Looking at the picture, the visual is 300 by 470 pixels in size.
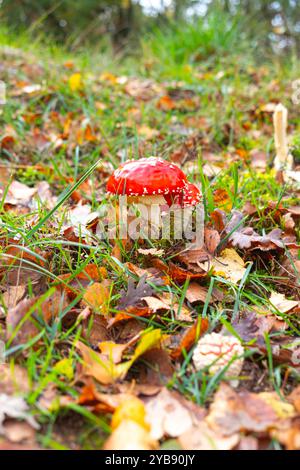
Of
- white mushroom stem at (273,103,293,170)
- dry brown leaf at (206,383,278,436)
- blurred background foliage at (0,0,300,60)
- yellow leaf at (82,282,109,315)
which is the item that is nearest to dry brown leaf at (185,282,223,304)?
yellow leaf at (82,282,109,315)

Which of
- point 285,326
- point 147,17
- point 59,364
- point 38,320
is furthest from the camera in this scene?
point 147,17

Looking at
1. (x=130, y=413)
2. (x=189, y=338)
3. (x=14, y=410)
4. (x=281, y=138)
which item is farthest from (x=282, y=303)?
(x=281, y=138)

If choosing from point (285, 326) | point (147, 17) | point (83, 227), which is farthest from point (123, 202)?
A: point (147, 17)

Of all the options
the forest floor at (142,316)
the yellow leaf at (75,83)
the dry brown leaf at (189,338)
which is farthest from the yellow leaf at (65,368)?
the yellow leaf at (75,83)

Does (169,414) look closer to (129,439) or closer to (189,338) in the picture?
(129,439)

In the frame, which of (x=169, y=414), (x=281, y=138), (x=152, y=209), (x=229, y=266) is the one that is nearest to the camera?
(x=169, y=414)

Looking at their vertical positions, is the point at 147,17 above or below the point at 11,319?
above

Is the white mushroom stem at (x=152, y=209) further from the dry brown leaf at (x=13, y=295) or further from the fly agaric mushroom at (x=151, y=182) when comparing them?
the dry brown leaf at (x=13, y=295)

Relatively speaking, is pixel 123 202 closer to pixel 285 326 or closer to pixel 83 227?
pixel 83 227
